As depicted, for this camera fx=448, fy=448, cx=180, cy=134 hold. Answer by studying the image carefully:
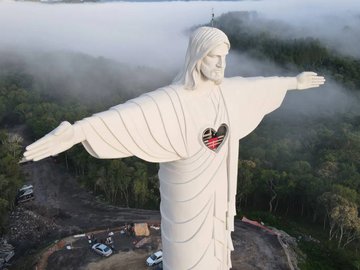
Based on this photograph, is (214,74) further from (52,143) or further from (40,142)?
(40,142)

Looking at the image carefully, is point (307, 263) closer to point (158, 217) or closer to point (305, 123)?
point (158, 217)

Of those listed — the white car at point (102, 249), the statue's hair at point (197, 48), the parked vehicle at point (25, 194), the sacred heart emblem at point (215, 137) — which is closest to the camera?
the statue's hair at point (197, 48)

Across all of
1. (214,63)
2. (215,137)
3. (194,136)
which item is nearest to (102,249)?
(215,137)

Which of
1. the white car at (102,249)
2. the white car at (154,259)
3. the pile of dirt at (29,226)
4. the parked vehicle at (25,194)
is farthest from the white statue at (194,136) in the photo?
the parked vehicle at (25,194)

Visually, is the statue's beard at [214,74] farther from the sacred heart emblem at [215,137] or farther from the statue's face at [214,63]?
the sacred heart emblem at [215,137]

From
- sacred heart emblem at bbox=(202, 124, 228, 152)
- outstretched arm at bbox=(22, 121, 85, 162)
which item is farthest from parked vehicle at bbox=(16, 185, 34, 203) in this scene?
outstretched arm at bbox=(22, 121, 85, 162)

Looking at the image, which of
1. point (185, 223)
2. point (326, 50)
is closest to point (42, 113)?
point (185, 223)
